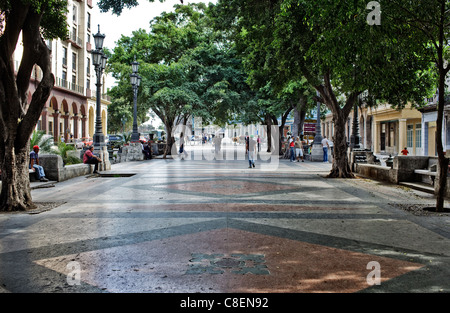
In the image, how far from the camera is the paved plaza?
171 inches

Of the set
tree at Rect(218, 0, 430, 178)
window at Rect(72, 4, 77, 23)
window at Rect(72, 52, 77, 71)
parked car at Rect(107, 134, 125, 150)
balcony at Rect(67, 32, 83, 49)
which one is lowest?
parked car at Rect(107, 134, 125, 150)

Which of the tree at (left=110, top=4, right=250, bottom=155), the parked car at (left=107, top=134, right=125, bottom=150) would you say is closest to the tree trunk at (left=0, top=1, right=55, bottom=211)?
the tree at (left=110, top=4, right=250, bottom=155)

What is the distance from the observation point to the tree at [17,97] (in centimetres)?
859

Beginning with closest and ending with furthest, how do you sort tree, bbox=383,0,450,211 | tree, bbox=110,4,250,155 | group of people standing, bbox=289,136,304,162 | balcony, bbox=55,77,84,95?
tree, bbox=383,0,450,211
group of people standing, bbox=289,136,304,162
tree, bbox=110,4,250,155
balcony, bbox=55,77,84,95

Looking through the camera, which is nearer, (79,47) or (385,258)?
(385,258)

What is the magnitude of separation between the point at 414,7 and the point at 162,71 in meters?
20.7

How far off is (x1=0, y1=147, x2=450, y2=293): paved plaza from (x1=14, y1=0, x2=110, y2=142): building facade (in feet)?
120

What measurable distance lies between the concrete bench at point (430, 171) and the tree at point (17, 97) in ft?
34.5

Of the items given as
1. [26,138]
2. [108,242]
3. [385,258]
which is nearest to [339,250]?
[385,258]

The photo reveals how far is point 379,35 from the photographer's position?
844cm

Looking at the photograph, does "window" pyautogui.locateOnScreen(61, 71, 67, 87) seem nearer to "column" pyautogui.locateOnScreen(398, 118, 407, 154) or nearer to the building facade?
the building facade

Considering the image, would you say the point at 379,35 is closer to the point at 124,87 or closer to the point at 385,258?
the point at 385,258

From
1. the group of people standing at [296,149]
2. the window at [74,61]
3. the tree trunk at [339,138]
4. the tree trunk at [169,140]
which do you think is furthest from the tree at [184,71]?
the window at [74,61]

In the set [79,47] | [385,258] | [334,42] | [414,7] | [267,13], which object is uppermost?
[79,47]
